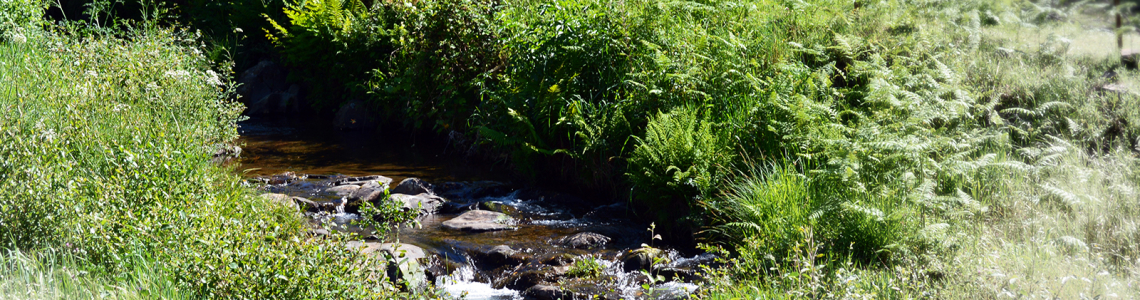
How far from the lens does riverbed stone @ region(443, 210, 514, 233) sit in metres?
7.16

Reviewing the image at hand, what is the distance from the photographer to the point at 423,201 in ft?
25.9

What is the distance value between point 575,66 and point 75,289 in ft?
→ 18.1

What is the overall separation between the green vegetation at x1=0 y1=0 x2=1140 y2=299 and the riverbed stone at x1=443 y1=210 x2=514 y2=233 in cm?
92

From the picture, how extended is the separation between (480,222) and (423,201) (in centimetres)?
91

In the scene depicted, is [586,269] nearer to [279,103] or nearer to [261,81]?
[279,103]

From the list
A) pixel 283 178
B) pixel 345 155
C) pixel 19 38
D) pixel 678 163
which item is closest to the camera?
pixel 678 163

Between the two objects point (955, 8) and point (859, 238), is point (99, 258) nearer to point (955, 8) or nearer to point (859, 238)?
point (859, 238)

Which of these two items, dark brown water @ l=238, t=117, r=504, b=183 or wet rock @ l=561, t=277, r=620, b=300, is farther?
dark brown water @ l=238, t=117, r=504, b=183

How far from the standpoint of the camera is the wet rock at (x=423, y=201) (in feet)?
25.2

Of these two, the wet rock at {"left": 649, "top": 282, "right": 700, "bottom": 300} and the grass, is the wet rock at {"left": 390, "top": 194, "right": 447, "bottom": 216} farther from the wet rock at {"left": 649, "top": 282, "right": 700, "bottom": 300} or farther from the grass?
the grass

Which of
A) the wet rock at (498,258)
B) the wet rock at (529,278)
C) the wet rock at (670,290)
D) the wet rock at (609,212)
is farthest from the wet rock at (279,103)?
Answer: the wet rock at (670,290)

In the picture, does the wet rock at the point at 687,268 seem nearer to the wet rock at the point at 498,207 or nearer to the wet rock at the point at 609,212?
the wet rock at the point at 609,212

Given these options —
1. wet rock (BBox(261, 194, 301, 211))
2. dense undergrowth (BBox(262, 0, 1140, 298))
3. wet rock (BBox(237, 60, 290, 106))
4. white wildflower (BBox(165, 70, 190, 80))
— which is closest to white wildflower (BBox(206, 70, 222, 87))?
white wildflower (BBox(165, 70, 190, 80))

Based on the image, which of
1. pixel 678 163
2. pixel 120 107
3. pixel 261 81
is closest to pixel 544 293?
pixel 678 163
